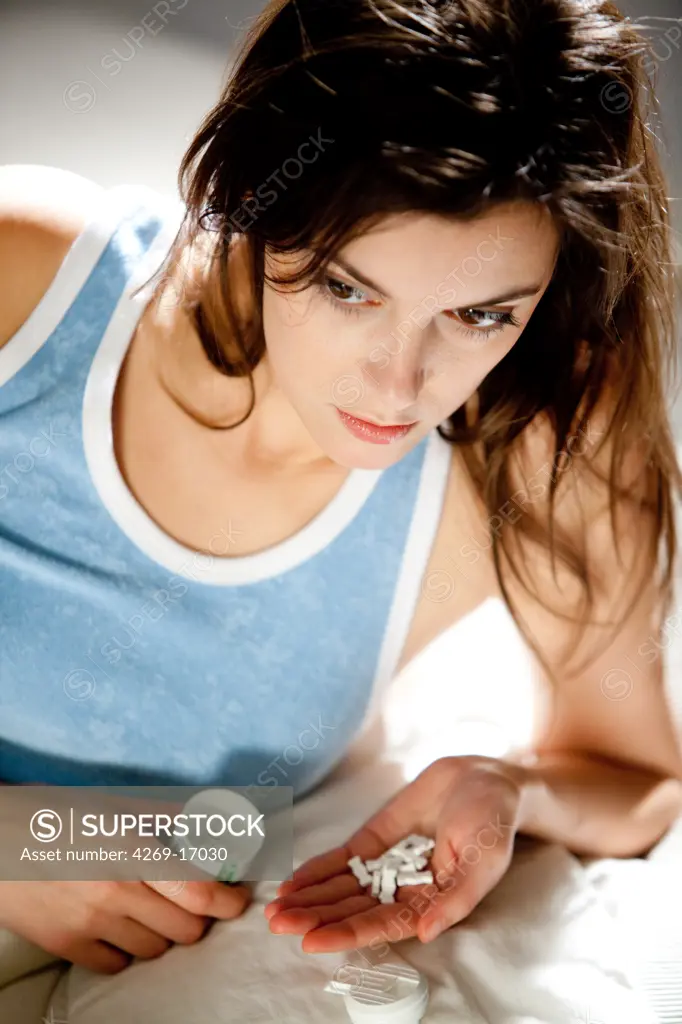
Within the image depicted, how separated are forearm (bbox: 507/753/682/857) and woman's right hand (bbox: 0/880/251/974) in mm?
236

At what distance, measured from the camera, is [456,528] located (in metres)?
0.79

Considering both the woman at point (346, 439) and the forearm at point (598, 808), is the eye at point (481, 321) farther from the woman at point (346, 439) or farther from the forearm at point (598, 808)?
the forearm at point (598, 808)

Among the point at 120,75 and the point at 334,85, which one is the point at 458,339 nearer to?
the point at 334,85

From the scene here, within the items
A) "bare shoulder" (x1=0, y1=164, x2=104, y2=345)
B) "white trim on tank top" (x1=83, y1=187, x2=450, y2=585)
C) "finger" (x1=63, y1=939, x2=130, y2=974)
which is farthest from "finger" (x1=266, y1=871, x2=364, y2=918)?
"bare shoulder" (x1=0, y1=164, x2=104, y2=345)

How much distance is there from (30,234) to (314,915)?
1.70ft

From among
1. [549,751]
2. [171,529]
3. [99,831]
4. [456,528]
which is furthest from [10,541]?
[549,751]

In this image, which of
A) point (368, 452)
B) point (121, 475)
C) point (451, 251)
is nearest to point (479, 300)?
point (451, 251)

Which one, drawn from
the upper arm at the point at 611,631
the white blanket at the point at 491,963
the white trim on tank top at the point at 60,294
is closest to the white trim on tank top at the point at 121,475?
the white trim on tank top at the point at 60,294

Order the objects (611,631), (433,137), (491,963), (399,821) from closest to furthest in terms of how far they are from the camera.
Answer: (433,137), (491,963), (399,821), (611,631)

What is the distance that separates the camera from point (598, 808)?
0.71 meters

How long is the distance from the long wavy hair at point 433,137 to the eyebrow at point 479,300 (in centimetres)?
1

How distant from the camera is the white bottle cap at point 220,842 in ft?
2.17

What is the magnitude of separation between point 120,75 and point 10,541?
371 mm

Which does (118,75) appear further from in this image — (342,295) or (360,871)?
(360,871)
